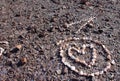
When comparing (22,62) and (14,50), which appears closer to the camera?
(22,62)

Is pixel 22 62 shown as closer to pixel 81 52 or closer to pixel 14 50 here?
pixel 14 50

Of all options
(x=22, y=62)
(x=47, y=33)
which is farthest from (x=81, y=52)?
(x=22, y=62)

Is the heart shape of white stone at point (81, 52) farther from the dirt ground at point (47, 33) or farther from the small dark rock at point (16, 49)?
the small dark rock at point (16, 49)

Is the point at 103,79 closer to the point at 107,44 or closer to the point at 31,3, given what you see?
the point at 107,44

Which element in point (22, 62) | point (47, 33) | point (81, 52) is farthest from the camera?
point (47, 33)

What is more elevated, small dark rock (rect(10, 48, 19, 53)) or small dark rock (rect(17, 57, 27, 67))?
A: small dark rock (rect(10, 48, 19, 53))

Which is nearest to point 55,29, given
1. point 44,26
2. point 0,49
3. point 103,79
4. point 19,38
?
point 44,26

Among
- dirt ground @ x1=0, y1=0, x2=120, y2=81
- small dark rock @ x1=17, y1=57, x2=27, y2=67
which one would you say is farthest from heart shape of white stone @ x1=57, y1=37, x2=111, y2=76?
small dark rock @ x1=17, y1=57, x2=27, y2=67

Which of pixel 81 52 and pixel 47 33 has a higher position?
pixel 47 33

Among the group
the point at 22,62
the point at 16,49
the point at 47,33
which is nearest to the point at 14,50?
the point at 16,49

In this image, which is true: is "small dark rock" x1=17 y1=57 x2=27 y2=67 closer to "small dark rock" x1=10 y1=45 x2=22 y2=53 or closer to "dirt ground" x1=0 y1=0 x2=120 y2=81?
"dirt ground" x1=0 y1=0 x2=120 y2=81

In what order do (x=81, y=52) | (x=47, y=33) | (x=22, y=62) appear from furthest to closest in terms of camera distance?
(x=47, y=33), (x=81, y=52), (x=22, y=62)
